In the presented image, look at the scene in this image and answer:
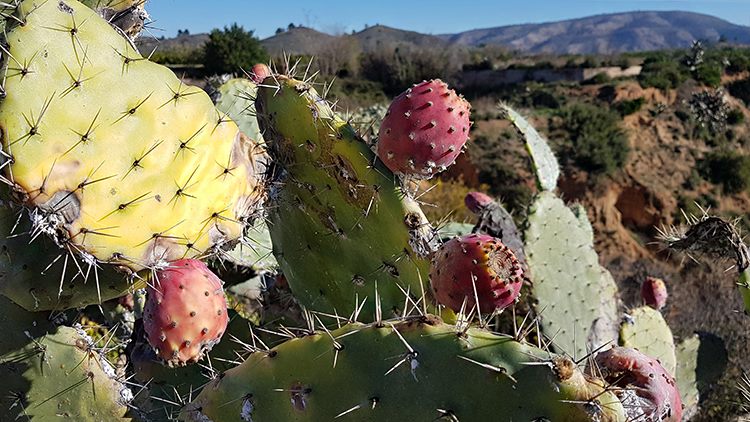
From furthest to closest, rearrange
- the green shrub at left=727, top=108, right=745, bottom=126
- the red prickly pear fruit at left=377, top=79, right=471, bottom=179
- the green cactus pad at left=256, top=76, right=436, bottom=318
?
the green shrub at left=727, top=108, right=745, bottom=126, the green cactus pad at left=256, top=76, right=436, bottom=318, the red prickly pear fruit at left=377, top=79, right=471, bottom=179

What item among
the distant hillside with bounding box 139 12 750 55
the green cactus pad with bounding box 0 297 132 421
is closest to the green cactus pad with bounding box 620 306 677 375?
the green cactus pad with bounding box 0 297 132 421

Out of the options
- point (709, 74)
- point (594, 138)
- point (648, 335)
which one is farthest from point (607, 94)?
point (648, 335)

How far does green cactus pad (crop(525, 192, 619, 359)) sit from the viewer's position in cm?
291

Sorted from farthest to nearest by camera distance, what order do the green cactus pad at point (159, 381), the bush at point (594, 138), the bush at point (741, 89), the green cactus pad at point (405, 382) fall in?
the bush at point (741, 89), the bush at point (594, 138), the green cactus pad at point (159, 381), the green cactus pad at point (405, 382)

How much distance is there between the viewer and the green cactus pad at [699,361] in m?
3.17

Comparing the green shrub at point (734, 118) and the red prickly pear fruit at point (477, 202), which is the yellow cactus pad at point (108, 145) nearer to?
the red prickly pear fruit at point (477, 202)

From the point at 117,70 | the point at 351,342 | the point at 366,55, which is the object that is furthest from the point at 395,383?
the point at 366,55

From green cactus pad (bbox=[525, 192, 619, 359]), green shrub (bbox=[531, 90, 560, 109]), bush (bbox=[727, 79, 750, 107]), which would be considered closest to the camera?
green cactus pad (bbox=[525, 192, 619, 359])

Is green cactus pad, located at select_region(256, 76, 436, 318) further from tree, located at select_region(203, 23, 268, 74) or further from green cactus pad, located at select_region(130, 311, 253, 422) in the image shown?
tree, located at select_region(203, 23, 268, 74)

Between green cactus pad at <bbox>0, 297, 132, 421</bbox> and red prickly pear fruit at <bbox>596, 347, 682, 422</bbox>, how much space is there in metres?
1.21

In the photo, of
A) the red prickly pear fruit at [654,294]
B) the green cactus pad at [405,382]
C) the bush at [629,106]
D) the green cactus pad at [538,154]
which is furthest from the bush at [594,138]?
the green cactus pad at [405,382]

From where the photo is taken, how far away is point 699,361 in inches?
128

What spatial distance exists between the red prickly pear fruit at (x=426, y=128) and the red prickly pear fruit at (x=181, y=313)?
20.5 inches

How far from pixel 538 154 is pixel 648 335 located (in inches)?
43.2
